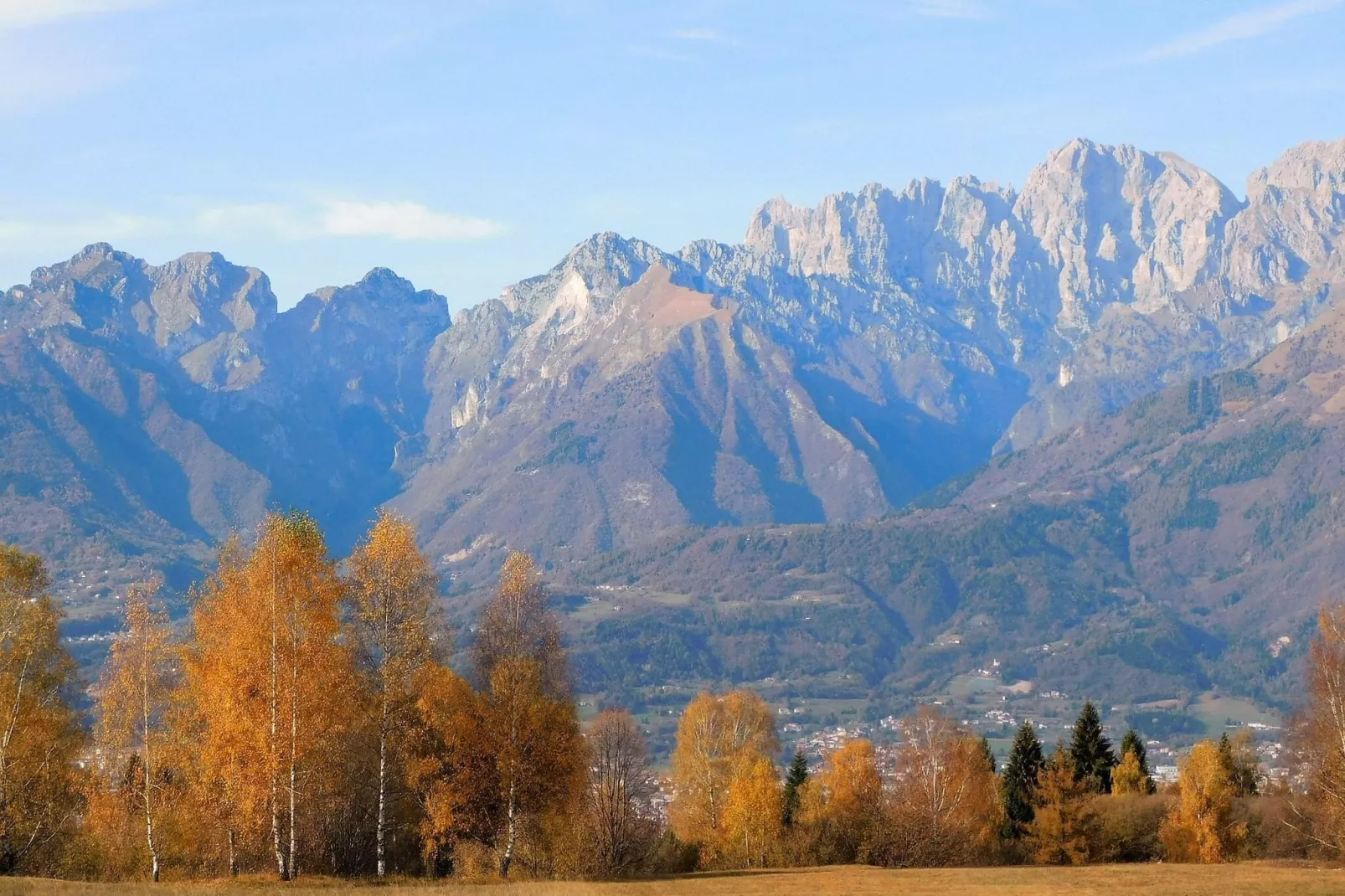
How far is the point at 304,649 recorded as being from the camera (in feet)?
220

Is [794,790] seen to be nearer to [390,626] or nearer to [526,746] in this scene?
[526,746]

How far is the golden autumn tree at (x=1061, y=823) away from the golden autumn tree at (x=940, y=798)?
406 cm

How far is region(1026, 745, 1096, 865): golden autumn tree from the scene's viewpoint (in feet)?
350

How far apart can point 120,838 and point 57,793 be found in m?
4.71

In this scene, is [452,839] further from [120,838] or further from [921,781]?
[921,781]

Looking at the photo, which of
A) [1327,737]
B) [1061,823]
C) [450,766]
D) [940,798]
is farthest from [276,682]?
[1061,823]

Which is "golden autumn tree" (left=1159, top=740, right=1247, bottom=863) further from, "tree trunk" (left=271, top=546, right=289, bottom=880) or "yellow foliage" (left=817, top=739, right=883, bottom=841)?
"tree trunk" (left=271, top=546, right=289, bottom=880)

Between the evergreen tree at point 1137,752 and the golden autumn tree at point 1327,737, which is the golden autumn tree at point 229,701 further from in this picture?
the evergreen tree at point 1137,752

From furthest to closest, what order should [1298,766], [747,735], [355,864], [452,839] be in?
[747,735] < [1298,766] < [355,864] < [452,839]

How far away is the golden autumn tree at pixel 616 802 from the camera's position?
8069 cm

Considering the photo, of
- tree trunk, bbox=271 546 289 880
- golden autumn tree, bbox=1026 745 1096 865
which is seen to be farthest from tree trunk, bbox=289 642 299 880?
golden autumn tree, bbox=1026 745 1096 865

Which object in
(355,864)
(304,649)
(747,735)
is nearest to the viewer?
(304,649)

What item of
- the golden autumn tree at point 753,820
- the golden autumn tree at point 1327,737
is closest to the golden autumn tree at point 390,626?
the golden autumn tree at point 753,820

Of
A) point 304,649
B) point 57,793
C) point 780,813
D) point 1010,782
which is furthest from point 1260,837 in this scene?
point 57,793
